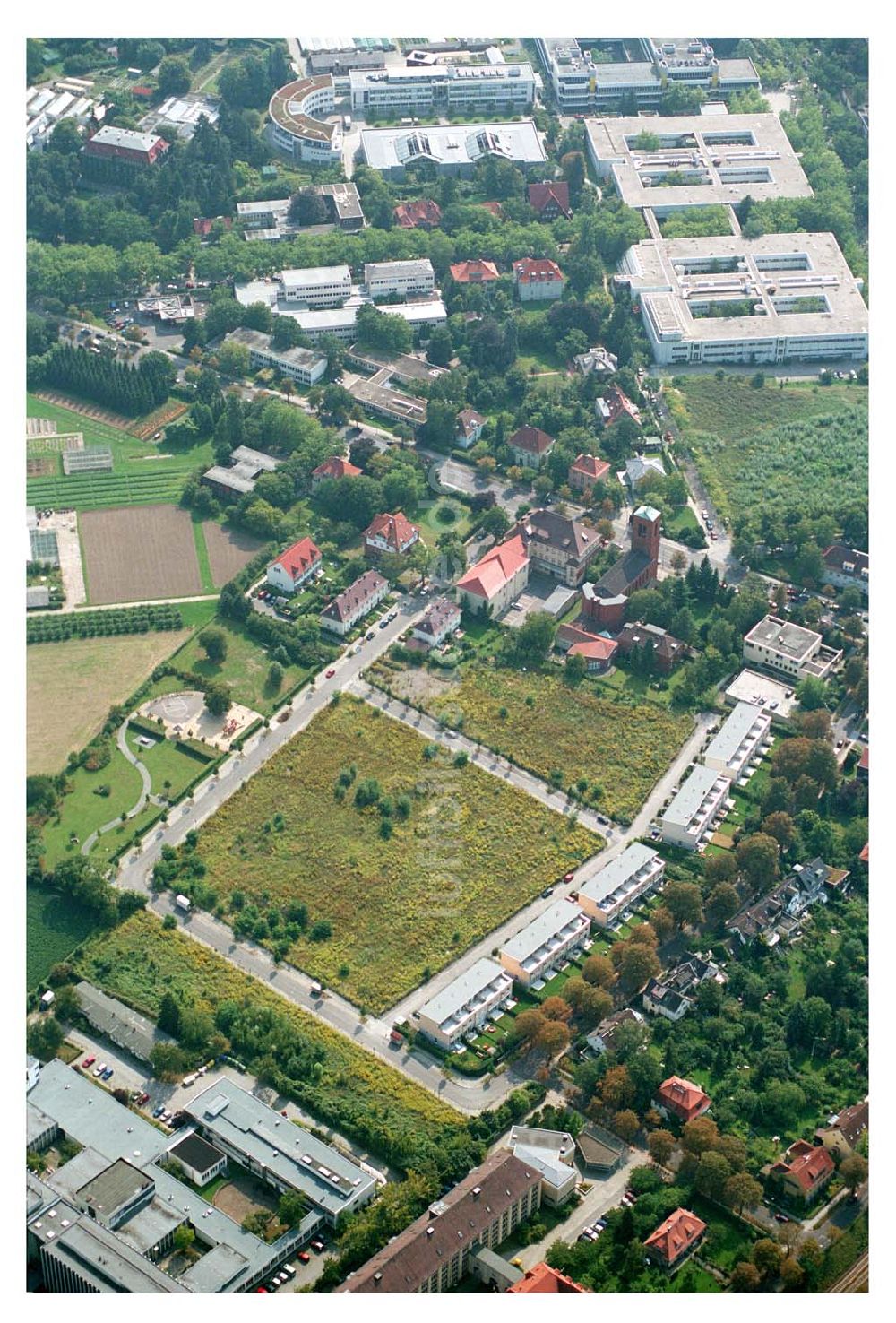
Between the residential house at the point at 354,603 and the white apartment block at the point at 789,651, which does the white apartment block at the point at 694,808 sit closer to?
the white apartment block at the point at 789,651

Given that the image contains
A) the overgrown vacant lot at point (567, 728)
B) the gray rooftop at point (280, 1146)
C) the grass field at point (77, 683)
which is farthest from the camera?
the grass field at point (77, 683)

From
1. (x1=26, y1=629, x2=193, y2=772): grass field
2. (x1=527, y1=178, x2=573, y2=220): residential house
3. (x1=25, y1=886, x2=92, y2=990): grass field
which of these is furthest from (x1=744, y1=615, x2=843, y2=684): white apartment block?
(x1=527, y1=178, x2=573, y2=220): residential house

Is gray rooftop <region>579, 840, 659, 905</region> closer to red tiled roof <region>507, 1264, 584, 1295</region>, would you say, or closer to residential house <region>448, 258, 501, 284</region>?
red tiled roof <region>507, 1264, 584, 1295</region>

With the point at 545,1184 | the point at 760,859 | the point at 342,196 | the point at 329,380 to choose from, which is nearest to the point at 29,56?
the point at 342,196

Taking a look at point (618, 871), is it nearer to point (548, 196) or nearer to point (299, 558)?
point (299, 558)

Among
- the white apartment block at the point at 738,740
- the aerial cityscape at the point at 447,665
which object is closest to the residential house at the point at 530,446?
the aerial cityscape at the point at 447,665

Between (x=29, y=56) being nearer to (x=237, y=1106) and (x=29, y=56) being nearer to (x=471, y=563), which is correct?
(x=471, y=563)
